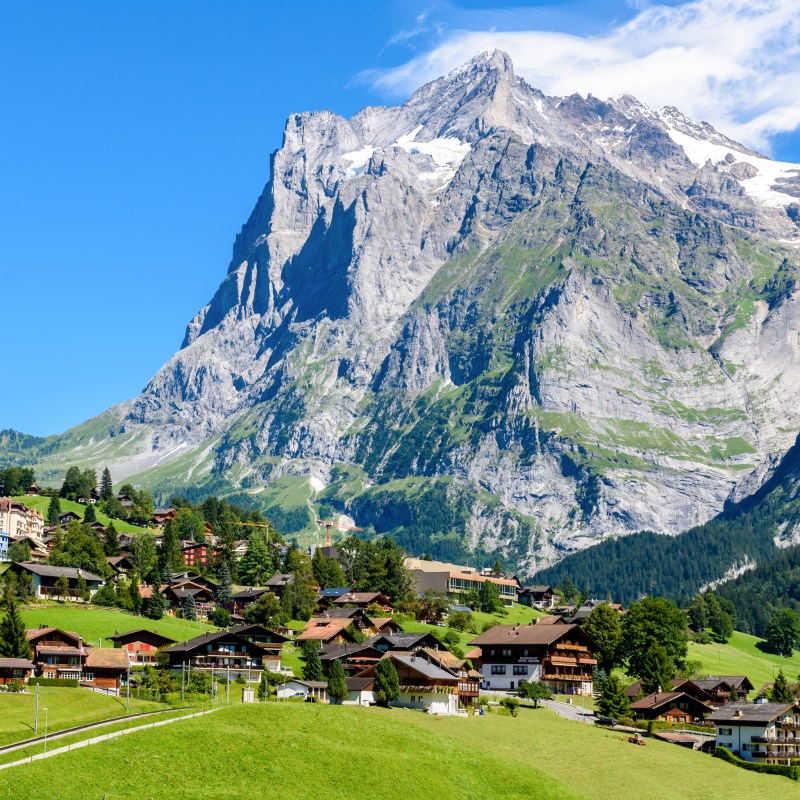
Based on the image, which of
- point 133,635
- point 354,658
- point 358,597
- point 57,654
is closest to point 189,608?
point 358,597

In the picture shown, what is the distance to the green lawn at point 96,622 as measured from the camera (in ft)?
476

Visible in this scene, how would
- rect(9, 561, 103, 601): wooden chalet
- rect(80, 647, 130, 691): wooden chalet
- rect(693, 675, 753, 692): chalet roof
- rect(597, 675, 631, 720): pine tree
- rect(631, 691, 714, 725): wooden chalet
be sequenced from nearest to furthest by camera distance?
1. rect(80, 647, 130, 691): wooden chalet
2. rect(597, 675, 631, 720): pine tree
3. rect(631, 691, 714, 725): wooden chalet
4. rect(693, 675, 753, 692): chalet roof
5. rect(9, 561, 103, 601): wooden chalet

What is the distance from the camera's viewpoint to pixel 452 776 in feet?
299

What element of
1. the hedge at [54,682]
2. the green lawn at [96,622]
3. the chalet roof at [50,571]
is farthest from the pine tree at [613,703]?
the chalet roof at [50,571]

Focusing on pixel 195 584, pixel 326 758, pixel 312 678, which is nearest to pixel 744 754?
pixel 312 678

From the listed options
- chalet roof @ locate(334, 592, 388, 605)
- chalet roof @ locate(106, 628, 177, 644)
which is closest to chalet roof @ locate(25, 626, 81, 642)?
chalet roof @ locate(106, 628, 177, 644)

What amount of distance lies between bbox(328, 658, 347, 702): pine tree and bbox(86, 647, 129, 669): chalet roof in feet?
65.3

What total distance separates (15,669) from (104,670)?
10.4 meters

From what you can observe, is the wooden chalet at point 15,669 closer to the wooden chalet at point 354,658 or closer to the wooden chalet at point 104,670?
the wooden chalet at point 104,670

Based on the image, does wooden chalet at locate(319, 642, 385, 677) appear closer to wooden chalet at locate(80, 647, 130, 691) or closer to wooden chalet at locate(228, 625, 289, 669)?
wooden chalet at locate(228, 625, 289, 669)

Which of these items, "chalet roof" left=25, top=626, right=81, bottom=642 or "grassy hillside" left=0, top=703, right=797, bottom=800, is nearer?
"grassy hillside" left=0, top=703, right=797, bottom=800

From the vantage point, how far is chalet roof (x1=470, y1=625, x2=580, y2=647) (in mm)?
152375

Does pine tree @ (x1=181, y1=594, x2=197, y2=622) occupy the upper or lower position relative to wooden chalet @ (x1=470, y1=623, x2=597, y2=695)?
upper

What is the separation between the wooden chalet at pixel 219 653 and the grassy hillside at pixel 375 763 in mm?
26937
